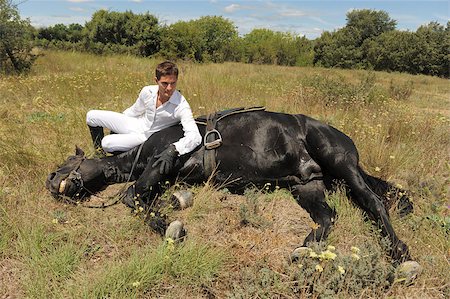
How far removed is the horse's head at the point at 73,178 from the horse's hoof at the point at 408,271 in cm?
262

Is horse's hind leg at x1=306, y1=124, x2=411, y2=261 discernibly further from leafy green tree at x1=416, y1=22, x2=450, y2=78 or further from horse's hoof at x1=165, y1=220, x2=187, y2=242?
leafy green tree at x1=416, y1=22, x2=450, y2=78

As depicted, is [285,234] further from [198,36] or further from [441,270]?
[198,36]

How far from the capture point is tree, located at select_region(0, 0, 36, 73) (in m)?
10.7

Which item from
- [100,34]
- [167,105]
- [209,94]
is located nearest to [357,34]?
[100,34]

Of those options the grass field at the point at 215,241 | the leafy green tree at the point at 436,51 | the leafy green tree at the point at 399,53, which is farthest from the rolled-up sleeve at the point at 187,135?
the leafy green tree at the point at 436,51

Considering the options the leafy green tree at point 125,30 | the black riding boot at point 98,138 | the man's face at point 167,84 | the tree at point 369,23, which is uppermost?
the tree at point 369,23

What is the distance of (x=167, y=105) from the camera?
327cm

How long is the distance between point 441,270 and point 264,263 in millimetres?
1159

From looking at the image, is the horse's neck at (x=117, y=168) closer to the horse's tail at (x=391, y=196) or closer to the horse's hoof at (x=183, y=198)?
the horse's hoof at (x=183, y=198)

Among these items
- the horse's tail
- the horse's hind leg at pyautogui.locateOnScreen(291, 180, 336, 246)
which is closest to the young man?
the horse's hind leg at pyautogui.locateOnScreen(291, 180, 336, 246)

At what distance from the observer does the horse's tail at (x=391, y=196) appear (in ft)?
9.55

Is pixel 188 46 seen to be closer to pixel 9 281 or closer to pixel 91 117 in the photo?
pixel 91 117

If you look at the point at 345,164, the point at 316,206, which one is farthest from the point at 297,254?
the point at 345,164

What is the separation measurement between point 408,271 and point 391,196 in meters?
1.12
